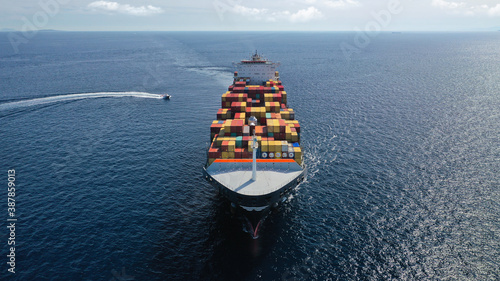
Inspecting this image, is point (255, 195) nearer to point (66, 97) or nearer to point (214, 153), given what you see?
point (214, 153)

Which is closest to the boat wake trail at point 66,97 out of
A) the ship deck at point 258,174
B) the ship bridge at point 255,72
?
the ship bridge at point 255,72

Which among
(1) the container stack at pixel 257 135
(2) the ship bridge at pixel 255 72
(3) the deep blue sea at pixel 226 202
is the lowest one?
(3) the deep blue sea at pixel 226 202

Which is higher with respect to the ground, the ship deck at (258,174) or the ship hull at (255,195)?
the ship deck at (258,174)

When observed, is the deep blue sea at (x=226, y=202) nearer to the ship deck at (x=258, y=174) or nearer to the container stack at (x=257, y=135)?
the ship deck at (x=258, y=174)

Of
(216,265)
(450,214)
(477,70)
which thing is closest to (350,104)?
(450,214)

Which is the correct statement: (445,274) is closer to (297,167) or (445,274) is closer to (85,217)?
(297,167)

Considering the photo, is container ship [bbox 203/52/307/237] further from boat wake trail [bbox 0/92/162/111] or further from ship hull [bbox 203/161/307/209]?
boat wake trail [bbox 0/92/162/111]

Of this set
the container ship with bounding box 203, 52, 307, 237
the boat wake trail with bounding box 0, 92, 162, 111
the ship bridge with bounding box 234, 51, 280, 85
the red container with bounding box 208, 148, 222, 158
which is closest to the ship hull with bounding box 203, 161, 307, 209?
the container ship with bounding box 203, 52, 307, 237
